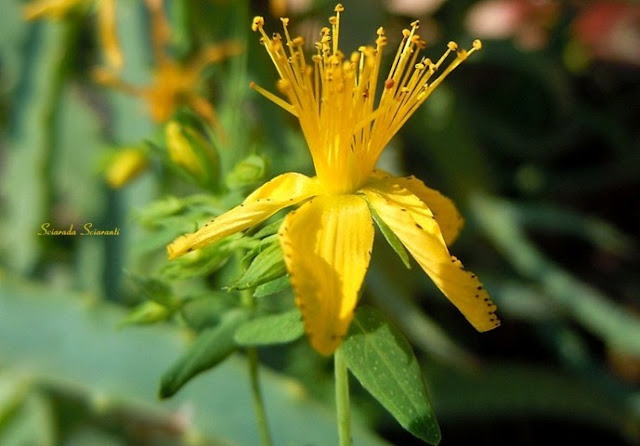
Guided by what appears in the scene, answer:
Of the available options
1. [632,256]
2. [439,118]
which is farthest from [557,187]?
[439,118]

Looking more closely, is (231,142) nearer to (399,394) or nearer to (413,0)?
(399,394)

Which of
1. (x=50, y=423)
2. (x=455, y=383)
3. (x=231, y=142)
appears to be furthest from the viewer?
(x=455, y=383)

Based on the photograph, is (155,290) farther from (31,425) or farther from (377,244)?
(377,244)

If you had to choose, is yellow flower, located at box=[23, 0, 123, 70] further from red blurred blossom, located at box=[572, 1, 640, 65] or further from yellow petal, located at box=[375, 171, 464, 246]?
red blurred blossom, located at box=[572, 1, 640, 65]

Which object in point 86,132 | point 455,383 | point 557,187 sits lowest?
point 455,383

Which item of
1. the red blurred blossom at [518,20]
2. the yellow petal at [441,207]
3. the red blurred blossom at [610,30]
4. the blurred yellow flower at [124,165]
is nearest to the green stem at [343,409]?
the yellow petal at [441,207]

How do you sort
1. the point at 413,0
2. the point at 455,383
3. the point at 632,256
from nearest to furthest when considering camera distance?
the point at 455,383 < the point at 632,256 < the point at 413,0

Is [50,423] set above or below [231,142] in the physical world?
below
